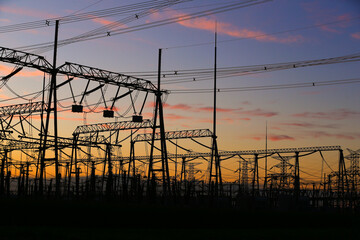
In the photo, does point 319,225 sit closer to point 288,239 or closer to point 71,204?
point 288,239

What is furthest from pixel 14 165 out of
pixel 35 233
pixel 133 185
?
pixel 35 233

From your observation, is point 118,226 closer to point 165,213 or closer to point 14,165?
point 165,213

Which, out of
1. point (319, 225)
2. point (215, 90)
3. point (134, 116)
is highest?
point (215, 90)

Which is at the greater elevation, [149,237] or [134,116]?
[134,116]

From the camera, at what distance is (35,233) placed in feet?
53.3

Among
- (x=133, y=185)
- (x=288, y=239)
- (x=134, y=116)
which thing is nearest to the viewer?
(x=288, y=239)

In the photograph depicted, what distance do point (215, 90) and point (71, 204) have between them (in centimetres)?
2088

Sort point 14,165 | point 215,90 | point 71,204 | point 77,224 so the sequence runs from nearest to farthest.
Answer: point 77,224, point 71,204, point 215,90, point 14,165

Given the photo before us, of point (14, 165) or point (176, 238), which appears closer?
point (176, 238)

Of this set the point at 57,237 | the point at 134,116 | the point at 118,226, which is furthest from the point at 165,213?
the point at 134,116

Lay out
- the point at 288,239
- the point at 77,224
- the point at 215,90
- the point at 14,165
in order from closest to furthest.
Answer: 1. the point at 288,239
2. the point at 77,224
3. the point at 215,90
4. the point at 14,165

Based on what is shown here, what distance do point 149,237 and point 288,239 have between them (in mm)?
4948

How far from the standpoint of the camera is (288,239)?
59.3 feet

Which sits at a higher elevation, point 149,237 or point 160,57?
point 160,57
